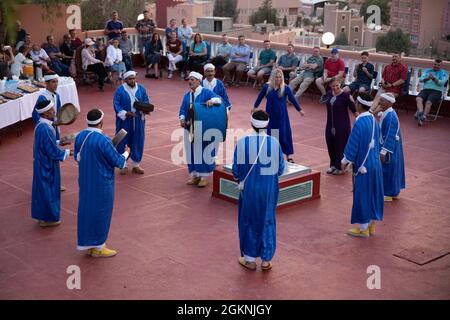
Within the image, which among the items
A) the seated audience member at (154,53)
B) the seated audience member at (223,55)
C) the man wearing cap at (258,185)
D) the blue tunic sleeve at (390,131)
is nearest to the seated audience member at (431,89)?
the blue tunic sleeve at (390,131)

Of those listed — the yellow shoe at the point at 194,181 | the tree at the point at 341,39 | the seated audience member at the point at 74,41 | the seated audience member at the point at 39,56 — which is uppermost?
the seated audience member at the point at 74,41

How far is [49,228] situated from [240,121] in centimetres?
661

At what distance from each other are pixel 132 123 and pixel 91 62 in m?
7.45

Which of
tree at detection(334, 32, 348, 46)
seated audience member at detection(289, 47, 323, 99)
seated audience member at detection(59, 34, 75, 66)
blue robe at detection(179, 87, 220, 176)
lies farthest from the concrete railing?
tree at detection(334, 32, 348, 46)

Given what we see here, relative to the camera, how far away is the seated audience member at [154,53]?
1967 centimetres

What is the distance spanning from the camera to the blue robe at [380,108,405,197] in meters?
9.53

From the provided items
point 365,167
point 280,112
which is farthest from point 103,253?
point 280,112

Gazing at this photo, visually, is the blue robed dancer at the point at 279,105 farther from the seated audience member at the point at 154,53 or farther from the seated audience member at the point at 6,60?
the seated audience member at the point at 154,53

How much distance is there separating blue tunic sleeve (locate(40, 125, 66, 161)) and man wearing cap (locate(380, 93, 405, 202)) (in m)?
4.20

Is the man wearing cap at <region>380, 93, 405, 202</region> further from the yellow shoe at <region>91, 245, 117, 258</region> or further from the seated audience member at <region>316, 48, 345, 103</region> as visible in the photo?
the seated audience member at <region>316, 48, 345, 103</region>

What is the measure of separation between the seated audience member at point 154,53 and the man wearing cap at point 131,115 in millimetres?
8567

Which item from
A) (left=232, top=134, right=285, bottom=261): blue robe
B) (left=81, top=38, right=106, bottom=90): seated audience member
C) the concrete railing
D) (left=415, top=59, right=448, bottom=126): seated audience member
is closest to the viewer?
(left=232, top=134, right=285, bottom=261): blue robe

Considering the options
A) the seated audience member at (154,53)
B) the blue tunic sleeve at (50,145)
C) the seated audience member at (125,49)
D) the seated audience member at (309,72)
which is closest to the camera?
the blue tunic sleeve at (50,145)
